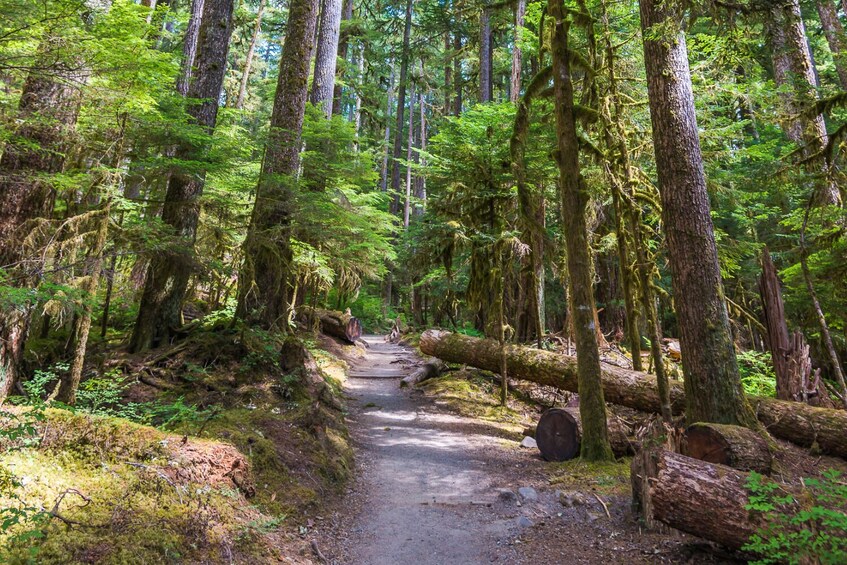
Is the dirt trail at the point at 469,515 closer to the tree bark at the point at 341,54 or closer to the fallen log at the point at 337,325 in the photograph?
the fallen log at the point at 337,325

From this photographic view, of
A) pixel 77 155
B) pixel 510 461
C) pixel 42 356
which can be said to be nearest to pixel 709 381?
pixel 510 461

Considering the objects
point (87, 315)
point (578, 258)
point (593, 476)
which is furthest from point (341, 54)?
point (593, 476)

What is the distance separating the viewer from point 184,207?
753 centimetres

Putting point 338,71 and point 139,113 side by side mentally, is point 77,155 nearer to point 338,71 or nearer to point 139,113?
point 139,113

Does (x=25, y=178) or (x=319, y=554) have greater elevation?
(x=25, y=178)

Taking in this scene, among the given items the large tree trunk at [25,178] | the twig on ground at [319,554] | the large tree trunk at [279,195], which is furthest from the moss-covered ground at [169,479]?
the large tree trunk at [279,195]

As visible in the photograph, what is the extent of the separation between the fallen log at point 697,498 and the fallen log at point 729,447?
1216mm

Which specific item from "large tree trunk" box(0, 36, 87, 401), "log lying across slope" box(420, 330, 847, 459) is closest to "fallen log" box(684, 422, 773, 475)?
"log lying across slope" box(420, 330, 847, 459)

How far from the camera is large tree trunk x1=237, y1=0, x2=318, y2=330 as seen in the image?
7398 millimetres

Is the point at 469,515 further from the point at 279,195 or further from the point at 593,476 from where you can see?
the point at 279,195

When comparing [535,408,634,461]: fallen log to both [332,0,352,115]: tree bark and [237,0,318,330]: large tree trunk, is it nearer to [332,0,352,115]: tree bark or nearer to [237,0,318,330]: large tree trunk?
[237,0,318,330]: large tree trunk

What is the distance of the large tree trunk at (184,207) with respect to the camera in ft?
21.2

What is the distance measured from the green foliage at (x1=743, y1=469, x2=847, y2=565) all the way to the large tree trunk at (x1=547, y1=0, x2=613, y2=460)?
2.86 m

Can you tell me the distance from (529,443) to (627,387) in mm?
2708
